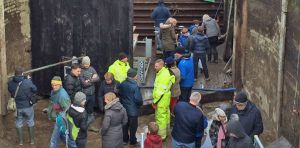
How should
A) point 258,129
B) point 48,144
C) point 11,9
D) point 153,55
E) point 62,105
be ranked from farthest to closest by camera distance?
point 153,55 < point 11,9 < point 48,144 < point 62,105 < point 258,129

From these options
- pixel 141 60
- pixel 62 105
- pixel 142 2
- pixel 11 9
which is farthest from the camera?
pixel 142 2

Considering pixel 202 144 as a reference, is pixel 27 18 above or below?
above

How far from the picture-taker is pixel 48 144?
13.4 meters

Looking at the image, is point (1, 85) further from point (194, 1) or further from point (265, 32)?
point (194, 1)

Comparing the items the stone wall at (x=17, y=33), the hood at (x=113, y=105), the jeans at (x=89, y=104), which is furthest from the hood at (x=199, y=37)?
the hood at (x=113, y=105)

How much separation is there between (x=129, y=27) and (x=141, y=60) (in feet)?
5.91

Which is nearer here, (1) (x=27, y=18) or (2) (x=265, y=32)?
(2) (x=265, y=32)

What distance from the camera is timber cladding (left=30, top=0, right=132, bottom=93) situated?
580 inches

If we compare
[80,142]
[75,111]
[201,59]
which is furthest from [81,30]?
[75,111]

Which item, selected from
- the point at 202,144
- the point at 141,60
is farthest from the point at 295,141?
the point at 141,60

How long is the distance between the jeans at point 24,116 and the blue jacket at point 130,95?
1843mm

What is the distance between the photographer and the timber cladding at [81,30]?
48.3 ft

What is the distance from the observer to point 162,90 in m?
12.9

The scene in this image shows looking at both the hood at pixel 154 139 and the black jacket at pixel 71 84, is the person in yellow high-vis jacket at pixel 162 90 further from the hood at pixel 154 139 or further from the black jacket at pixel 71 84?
the hood at pixel 154 139
